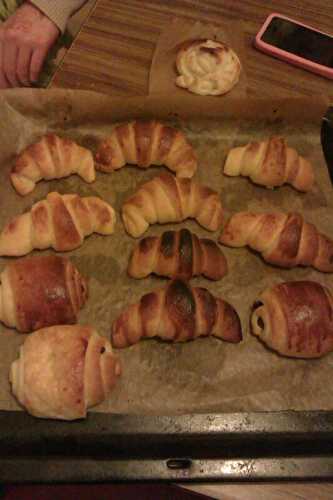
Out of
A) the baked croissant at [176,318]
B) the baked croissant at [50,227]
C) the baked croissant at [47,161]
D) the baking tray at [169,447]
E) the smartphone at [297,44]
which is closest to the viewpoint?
the baking tray at [169,447]

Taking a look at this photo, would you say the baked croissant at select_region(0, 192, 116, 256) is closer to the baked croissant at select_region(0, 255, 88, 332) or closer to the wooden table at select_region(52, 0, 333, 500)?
the baked croissant at select_region(0, 255, 88, 332)

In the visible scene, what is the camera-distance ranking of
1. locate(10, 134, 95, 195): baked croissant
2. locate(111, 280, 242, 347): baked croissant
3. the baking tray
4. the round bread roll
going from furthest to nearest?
the round bread roll < locate(10, 134, 95, 195): baked croissant < locate(111, 280, 242, 347): baked croissant < the baking tray

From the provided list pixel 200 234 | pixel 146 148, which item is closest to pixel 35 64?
pixel 146 148

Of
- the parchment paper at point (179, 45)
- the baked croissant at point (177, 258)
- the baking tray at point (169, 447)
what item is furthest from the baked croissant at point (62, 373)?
the parchment paper at point (179, 45)

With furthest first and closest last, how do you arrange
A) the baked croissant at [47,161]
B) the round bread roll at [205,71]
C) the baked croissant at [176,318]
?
the round bread roll at [205,71] < the baked croissant at [47,161] < the baked croissant at [176,318]

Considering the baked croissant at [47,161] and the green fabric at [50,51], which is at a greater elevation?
the green fabric at [50,51]

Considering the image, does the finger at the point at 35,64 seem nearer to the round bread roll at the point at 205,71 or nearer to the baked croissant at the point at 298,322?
the round bread roll at the point at 205,71

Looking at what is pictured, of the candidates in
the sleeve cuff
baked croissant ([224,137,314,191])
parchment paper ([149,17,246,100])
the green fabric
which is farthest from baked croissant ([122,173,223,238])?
the sleeve cuff
